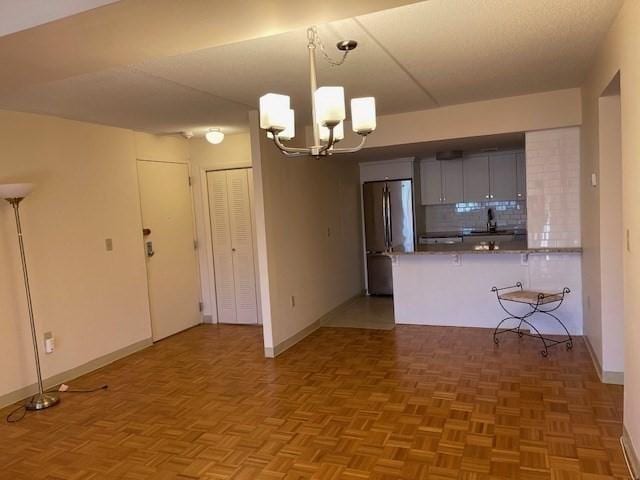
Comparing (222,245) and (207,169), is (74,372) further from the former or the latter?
(207,169)

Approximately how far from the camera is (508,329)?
477 cm

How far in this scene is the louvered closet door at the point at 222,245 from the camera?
18.7ft

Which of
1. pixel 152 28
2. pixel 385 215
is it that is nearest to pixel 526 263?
pixel 385 215

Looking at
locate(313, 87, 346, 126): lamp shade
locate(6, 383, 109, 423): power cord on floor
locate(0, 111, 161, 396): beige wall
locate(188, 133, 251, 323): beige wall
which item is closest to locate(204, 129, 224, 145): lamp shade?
locate(188, 133, 251, 323): beige wall

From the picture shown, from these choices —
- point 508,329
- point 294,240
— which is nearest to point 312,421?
point 294,240

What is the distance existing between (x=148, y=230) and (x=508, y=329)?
384 cm

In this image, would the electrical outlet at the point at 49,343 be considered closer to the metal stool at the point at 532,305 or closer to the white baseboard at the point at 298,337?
the white baseboard at the point at 298,337

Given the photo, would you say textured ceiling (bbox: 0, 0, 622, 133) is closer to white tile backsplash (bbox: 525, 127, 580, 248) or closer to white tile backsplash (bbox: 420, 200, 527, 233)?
white tile backsplash (bbox: 525, 127, 580, 248)

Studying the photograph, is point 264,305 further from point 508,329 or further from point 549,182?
point 549,182

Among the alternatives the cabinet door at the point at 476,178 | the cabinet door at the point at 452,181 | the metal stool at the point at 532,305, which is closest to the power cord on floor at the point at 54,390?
the metal stool at the point at 532,305

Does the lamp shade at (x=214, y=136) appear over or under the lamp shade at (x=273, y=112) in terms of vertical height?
over

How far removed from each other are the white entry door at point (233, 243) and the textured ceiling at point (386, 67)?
51.6 inches

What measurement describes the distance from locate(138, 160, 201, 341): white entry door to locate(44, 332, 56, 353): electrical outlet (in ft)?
4.03

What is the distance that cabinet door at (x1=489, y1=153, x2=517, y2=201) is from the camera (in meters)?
6.64
